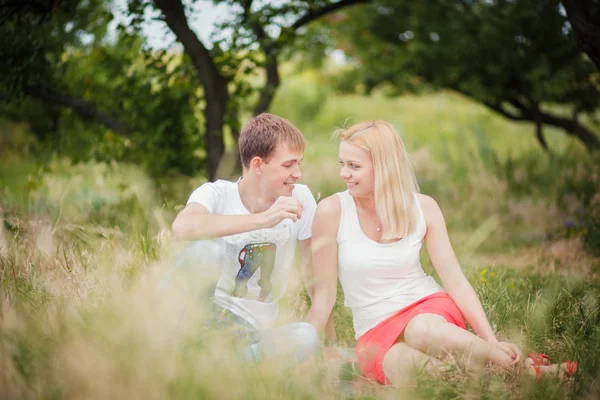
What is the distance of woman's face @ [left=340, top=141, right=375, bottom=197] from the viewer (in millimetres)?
3117

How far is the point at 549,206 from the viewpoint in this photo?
6801 millimetres

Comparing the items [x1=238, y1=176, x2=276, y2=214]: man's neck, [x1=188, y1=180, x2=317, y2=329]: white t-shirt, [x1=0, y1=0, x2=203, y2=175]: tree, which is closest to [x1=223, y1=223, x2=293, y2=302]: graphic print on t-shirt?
[x1=188, y1=180, x2=317, y2=329]: white t-shirt

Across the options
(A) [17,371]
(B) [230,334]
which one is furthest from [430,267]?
(A) [17,371]

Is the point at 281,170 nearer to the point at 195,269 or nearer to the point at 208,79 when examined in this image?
the point at 195,269

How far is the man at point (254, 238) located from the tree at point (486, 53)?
536 centimetres

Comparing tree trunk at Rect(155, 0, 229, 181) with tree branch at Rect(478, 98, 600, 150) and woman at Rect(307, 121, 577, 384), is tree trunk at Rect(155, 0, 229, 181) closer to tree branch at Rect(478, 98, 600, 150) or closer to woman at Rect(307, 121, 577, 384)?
woman at Rect(307, 121, 577, 384)

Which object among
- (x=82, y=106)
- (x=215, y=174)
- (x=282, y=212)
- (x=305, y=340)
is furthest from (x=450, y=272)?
(x=82, y=106)

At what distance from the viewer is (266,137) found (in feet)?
10.3

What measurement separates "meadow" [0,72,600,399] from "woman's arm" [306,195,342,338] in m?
0.13

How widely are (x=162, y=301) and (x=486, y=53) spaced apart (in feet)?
21.3

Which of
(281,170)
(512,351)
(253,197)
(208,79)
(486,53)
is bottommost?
(486,53)

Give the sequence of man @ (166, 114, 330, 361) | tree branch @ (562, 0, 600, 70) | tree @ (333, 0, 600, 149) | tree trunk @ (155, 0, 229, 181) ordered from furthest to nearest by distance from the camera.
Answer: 1. tree @ (333, 0, 600, 149)
2. tree trunk @ (155, 0, 229, 181)
3. tree branch @ (562, 0, 600, 70)
4. man @ (166, 114, 330, 361)

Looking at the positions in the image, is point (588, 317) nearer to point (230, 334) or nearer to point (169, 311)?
point (230, 334)

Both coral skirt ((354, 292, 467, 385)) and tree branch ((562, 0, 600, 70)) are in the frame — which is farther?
tree branch ((562, 0, 600, 70))
